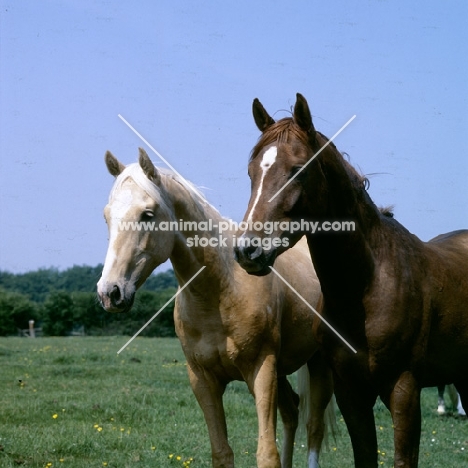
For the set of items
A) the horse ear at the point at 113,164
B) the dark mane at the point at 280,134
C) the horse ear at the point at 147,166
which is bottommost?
the dark mane at the point at 280,134

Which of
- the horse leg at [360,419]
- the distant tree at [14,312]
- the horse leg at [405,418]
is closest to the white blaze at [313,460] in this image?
the horse leg at [360,419]

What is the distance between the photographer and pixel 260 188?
3.56m

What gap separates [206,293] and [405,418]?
1.69m

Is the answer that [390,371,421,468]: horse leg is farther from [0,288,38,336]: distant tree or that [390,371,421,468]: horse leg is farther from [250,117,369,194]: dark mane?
[0,288,38,336]: distant tree

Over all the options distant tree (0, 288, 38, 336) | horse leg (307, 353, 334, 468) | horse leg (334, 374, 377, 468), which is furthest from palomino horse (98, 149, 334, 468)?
distant tree (0, 288, 38, 336)

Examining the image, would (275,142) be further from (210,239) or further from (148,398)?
(148,398)

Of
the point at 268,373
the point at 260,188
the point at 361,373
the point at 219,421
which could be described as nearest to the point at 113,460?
the point at 219,421

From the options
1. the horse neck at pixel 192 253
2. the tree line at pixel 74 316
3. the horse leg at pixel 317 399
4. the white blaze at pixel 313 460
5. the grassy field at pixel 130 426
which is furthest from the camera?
the tree line at pixel 74 316

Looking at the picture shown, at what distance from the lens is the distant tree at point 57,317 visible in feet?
146

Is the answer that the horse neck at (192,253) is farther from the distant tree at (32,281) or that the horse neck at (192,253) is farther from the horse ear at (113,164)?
the distant tree at (32,281)

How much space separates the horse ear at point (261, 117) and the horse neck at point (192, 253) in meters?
1.02

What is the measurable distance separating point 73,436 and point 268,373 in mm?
3255

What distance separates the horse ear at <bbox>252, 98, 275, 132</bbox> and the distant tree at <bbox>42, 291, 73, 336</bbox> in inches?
1668

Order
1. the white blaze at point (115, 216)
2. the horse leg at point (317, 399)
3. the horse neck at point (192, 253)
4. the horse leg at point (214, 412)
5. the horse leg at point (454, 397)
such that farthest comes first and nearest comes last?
the horse leg at point (454, 397) → the horse leg at point (317, 399) → the horse neck at point (192, 253) → the horse leg at point (214, 412) → the white blaze at point (115, 216)
